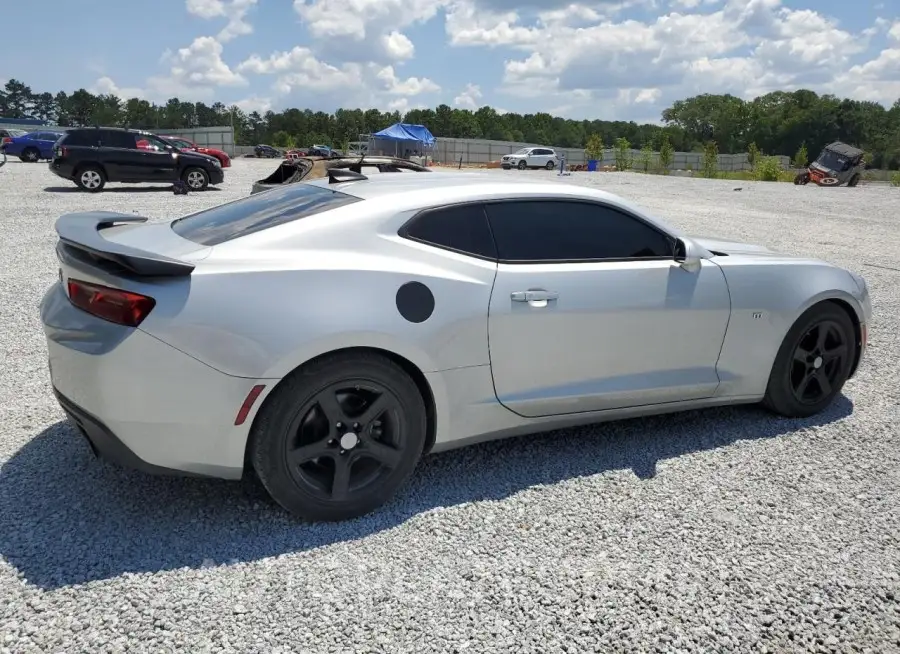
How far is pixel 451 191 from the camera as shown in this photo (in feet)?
11.5

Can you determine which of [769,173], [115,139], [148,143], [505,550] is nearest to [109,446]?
[505,550]

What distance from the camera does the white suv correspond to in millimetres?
50969

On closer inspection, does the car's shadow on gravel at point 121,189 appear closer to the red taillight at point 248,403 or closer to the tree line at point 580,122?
the red taillight at point 248,403

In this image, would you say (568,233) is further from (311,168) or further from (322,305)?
(311,168)

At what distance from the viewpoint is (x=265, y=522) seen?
3.15 metres

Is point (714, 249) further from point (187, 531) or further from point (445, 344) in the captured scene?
point (187, 531)

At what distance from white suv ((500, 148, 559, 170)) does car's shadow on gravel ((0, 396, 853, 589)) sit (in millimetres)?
47518

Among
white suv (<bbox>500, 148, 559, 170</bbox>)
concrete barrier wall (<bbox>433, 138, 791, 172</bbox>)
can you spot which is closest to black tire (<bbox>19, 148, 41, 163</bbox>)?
white suv (<bbox>500, 148, 559, 170</bbox>)

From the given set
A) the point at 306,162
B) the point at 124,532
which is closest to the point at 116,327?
the point at 124,532

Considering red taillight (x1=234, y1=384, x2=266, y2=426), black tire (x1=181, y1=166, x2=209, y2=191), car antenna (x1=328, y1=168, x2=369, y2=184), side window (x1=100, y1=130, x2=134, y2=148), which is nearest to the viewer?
red taillight (x1=234, y1=384, x2=266, y2=426)

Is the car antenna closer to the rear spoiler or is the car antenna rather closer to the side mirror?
the rear spoiler

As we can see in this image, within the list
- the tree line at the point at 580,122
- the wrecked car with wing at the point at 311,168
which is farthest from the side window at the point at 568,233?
the tree line at the point at 580,122

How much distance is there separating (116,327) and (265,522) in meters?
1.04

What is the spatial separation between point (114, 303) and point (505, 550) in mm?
1834
